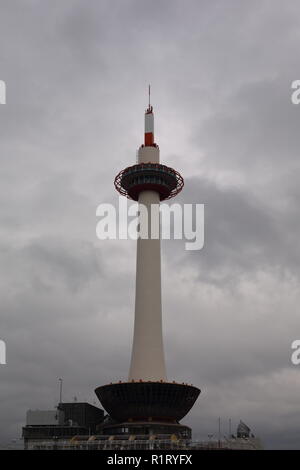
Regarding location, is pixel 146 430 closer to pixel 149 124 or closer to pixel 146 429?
pixel 146 429

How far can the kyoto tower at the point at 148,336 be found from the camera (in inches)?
4744

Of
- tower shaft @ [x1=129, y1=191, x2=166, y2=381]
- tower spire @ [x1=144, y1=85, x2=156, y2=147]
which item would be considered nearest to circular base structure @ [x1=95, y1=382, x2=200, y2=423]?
tower shaft @ [x1=129, y1=191, x2=166, y2=381]

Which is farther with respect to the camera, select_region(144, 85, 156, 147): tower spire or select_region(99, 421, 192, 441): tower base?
select_region(144, 85, 156, 147): tower spire

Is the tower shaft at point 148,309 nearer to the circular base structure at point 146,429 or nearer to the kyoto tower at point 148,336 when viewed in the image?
the kyoto tower at point 148,336

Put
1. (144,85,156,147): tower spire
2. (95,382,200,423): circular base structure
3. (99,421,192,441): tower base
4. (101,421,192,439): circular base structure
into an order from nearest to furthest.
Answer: (99,421,192,441): tower base
(101,421,192,439): circular base structure
(95,382,200,423): circular base structure
(144,85,156,147): tower spire

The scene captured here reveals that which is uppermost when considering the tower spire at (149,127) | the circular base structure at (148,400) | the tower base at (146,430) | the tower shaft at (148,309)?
the tower spire at (149,127)

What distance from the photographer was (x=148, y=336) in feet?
424

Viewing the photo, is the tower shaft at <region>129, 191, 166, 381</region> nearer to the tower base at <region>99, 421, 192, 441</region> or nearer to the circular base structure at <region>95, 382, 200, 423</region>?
the circular base structure at <region>95, 382, 200, 423</region>

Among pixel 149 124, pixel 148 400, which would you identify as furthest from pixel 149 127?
pixel 148 400

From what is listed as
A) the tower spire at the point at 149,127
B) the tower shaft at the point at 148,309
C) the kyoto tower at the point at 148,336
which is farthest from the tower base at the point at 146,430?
the tower spire at the point at 149,127

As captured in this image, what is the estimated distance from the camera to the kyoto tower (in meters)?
120
